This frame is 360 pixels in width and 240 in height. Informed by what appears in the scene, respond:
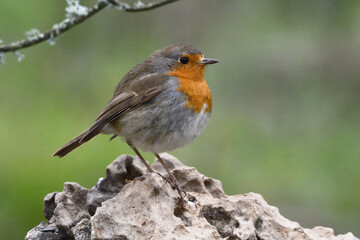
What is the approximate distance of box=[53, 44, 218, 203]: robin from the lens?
412 cm

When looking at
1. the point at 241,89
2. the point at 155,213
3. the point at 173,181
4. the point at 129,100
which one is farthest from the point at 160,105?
the point at 241,89

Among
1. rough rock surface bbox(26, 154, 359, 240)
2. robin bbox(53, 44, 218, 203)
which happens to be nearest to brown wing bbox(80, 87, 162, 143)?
robin bbox(53, 44, 218, 203)

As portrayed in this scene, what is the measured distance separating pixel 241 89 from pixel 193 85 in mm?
2549

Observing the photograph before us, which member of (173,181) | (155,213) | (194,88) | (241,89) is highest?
(241,89)

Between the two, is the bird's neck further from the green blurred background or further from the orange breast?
the green blurred background

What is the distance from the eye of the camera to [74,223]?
3.50m

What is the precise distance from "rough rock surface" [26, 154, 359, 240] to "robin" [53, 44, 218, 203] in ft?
0.62

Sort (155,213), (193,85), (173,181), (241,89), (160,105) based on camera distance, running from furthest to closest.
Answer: (241,89), (193,85), (160,105), (173,181), (155,213)

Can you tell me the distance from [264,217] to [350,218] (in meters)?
2.47

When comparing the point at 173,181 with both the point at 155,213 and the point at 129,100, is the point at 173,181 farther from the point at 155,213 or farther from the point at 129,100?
the point at 129,100

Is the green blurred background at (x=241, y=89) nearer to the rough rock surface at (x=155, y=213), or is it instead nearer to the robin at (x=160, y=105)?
the robin at (x=160, y=105)

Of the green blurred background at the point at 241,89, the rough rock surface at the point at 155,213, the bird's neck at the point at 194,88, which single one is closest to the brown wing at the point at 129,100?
the bird's neck at the point at 194,88

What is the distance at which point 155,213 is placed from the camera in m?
3.29

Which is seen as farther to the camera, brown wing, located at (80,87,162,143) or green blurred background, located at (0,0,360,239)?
green blurred background, located at (0,0,360,239)
